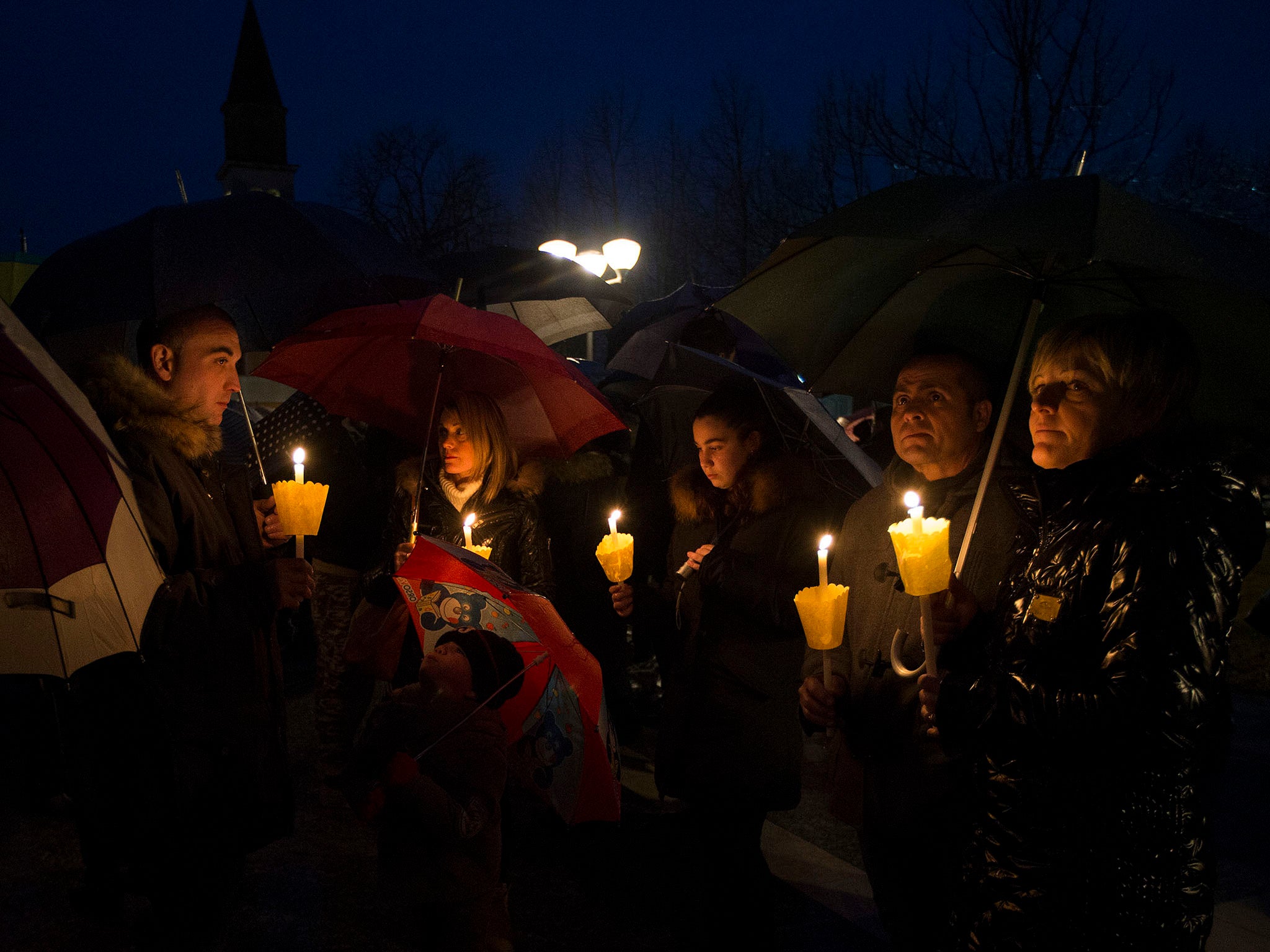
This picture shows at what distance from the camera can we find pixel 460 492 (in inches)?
151

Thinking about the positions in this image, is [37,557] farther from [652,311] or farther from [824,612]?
[652,311]

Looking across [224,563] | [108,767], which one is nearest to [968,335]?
[224,563]

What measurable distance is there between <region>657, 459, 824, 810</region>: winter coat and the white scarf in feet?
3.30

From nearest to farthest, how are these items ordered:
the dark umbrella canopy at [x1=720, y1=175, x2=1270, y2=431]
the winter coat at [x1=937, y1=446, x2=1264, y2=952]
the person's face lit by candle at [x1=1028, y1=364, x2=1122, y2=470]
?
the winter coat at [x1=937, y1=446, x2=1264, y2=952], the dark umbrella canopy at [x1=720, y1=175, x2=1270, y2=431], the person's face lit by candle at [x1=1028, y1=364, x2=1122, y2=470]

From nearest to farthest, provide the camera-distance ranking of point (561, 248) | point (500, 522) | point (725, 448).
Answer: point (725, 448), point (500, 522), point (561, 248)

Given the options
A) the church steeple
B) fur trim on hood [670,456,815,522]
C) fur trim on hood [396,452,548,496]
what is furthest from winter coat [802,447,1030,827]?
the church steeple

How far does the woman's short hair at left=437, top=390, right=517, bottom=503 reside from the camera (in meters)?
3.80

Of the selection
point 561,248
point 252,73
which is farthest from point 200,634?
point 252,73

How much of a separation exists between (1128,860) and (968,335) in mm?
1603

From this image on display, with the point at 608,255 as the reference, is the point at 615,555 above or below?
below

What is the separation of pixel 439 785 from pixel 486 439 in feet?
4.96

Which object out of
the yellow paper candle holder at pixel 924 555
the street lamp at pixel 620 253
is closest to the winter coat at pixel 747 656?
the yellow paper candle holder at pixel 924 555

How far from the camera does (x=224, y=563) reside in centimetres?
277

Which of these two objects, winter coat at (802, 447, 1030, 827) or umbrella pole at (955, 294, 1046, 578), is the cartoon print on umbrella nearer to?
winter coat at (802, 447, 1030, 827)
